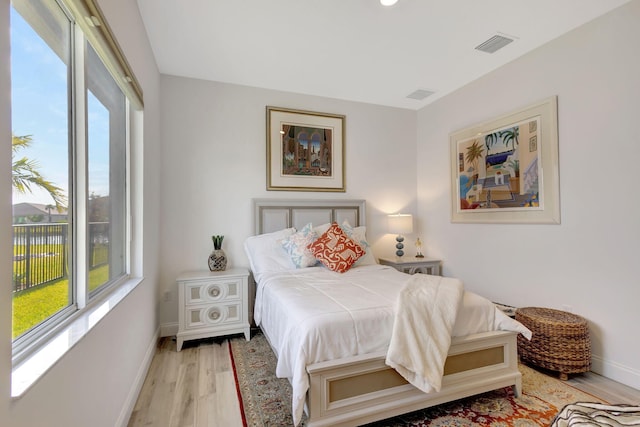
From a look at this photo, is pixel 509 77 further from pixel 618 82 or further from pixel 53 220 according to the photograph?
pixel 53 220

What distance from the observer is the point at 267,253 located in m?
3.17

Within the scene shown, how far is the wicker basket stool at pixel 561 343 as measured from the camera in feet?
7.35

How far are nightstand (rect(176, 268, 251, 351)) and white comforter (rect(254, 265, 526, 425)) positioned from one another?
0.53 meters

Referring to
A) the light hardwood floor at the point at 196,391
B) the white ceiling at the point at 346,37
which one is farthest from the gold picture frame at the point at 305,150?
the light hardwood floor at the point at 196,391

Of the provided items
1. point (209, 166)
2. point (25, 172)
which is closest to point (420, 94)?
point (209, 166)

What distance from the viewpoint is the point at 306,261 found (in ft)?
10.0

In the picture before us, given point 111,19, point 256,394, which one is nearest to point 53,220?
point 111,19

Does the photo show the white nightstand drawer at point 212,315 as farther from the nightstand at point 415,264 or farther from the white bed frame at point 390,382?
the nightstand at point 415,264

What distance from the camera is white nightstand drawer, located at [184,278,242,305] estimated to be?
2.88 m

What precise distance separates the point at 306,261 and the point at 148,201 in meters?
1.55

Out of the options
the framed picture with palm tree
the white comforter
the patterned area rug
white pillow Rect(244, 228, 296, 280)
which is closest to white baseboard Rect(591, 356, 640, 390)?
the patterned area rug

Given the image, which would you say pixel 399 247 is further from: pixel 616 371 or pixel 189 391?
pixel 189 391

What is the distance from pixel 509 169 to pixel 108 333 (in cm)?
354

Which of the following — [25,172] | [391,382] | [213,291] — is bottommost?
[391,382]
